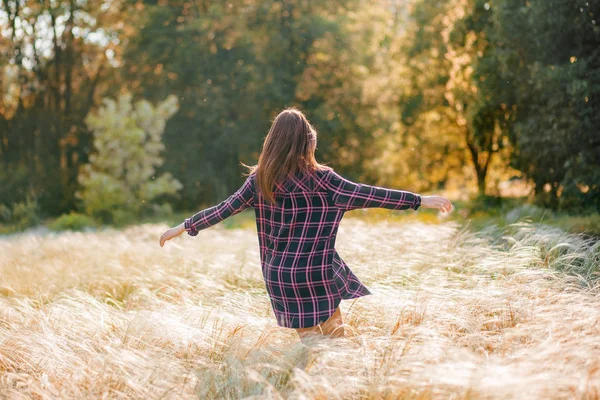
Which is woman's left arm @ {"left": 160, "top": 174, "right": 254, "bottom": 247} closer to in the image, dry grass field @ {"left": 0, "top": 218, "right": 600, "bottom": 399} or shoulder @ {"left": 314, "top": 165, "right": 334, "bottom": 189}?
shoulder @ {"left": 314, "top": 165, "right": 334, "bottom": 189}

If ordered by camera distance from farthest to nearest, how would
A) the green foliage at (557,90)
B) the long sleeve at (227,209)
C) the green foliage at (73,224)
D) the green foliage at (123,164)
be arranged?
the green foliage at (123,164)
the green foliage at (73,224)
the green foliage at (557,90)
the long sleeve at (227,209)

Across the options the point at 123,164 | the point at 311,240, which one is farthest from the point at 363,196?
the point at 123,164

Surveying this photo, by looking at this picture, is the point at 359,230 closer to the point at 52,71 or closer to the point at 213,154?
the point at 213,154

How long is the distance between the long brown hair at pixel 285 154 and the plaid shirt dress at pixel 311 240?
6cm

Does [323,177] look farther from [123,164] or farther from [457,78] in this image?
[457,78]

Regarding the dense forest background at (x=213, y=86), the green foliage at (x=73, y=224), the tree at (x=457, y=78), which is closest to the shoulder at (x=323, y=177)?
the tree at (x=457, y=78)

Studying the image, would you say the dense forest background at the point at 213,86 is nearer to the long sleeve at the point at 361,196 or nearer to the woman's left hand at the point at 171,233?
the woman's left hand at the point at 171,233

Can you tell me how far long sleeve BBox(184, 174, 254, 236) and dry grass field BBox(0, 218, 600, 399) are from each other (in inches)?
25.9

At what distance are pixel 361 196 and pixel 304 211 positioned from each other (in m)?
0.33

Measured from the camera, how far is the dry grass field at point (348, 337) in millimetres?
2668

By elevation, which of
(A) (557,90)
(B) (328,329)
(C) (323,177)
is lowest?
(B) (328,329)

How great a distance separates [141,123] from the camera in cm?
1552

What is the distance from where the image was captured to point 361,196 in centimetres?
318

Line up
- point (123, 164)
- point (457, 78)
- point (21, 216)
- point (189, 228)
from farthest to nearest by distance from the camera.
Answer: point (457, 78) → point (21, 216) → point (123, 164) → point (189, 228)
